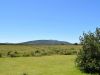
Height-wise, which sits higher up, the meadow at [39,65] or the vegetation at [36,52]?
the vegetation at [36,52]

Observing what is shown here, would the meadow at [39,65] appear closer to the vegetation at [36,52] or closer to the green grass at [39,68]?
the green grass at [39,68]

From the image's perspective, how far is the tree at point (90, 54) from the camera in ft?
100.0

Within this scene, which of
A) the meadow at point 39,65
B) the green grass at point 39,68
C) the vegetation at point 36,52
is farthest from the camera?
the vegetation at point 36,52

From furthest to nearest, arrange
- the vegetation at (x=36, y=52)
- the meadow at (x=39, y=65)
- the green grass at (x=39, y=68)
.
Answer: the vegetation at (x=36, y=52)
the meadow at (x=39, y=65)
the green grass at (x=39, y=68)

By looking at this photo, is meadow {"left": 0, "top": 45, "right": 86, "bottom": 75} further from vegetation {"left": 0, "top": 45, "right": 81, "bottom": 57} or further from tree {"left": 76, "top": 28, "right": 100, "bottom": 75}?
vegetation {"left": 0, "top": 45, "right": 81, "bottom": 57}

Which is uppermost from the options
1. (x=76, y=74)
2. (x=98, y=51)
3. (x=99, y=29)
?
(x=99, y=29)

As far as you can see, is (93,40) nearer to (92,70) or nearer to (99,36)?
(99,36)

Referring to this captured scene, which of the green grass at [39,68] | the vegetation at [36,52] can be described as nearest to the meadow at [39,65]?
the green grass at [39,68]

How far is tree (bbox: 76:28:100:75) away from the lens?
30.5m

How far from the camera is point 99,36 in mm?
31625

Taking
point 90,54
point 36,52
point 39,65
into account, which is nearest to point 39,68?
point 39,65

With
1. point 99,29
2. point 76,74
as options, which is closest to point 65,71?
point 76,74

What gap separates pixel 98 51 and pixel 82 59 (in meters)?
2.25

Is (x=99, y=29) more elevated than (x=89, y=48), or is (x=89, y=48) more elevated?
(x=99, y=29)
